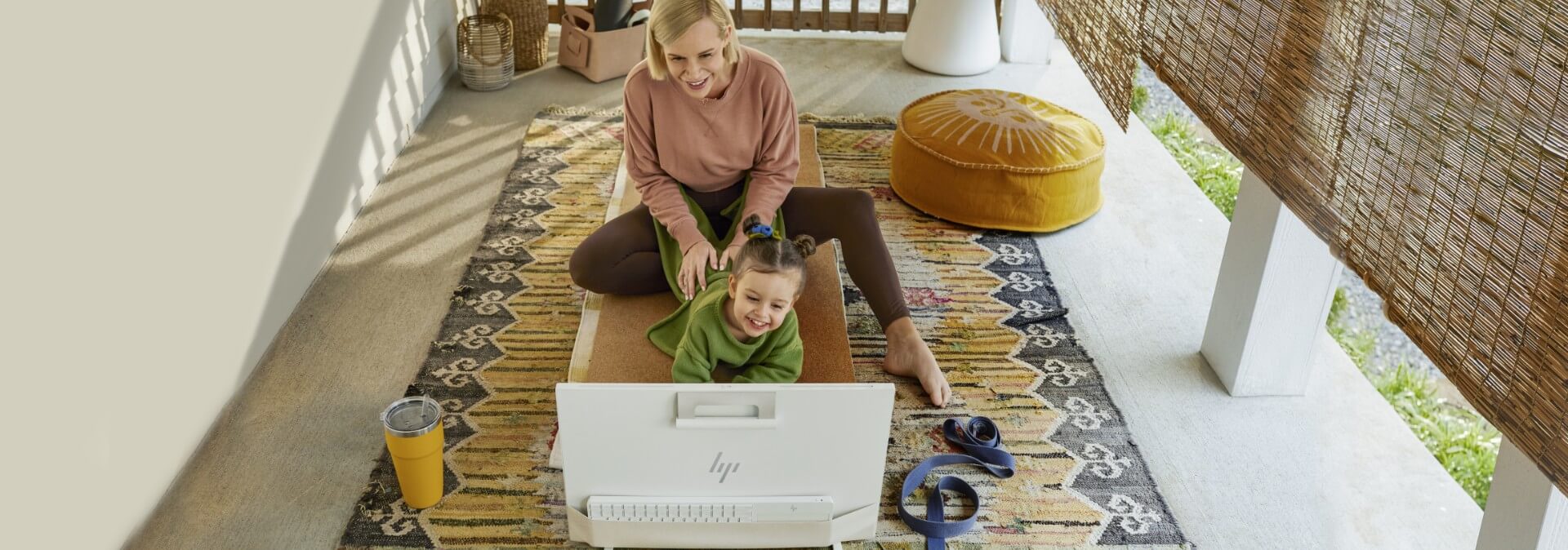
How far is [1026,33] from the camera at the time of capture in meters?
4.37

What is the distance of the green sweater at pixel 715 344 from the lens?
2.02m

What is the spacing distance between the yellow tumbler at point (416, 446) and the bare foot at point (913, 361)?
919 mm

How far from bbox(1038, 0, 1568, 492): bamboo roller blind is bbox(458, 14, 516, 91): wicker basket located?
8.04 ft

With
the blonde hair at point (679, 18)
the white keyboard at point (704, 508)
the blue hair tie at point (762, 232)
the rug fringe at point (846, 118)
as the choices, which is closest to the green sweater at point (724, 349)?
the blue hair tie at point (762, 232)

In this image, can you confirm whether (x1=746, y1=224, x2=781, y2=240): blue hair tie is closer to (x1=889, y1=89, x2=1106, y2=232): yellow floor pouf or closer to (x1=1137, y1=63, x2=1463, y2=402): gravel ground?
(x1=889, y1=89, x2=1106, y2=232): yellow floor pouf

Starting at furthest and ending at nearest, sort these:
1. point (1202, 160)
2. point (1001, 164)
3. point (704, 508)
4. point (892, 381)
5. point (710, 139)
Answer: point (1202, 160), point (1001, 164), point (892, 381), point (710, 139), point (704, 508)

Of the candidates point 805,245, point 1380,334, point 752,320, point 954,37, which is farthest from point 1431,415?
point 954,37

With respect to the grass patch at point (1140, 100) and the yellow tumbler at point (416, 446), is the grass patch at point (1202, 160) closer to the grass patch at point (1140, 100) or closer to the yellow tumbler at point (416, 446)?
the grass patch at point (1140, 100)

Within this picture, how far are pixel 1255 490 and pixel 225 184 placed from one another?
198cm

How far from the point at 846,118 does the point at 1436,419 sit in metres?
1.86

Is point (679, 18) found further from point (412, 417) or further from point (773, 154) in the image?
point (412, 417)

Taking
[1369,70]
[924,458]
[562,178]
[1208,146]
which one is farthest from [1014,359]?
[1208,146]

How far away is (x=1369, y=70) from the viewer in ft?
5.66

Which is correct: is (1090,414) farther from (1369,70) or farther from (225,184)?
(225,184)
